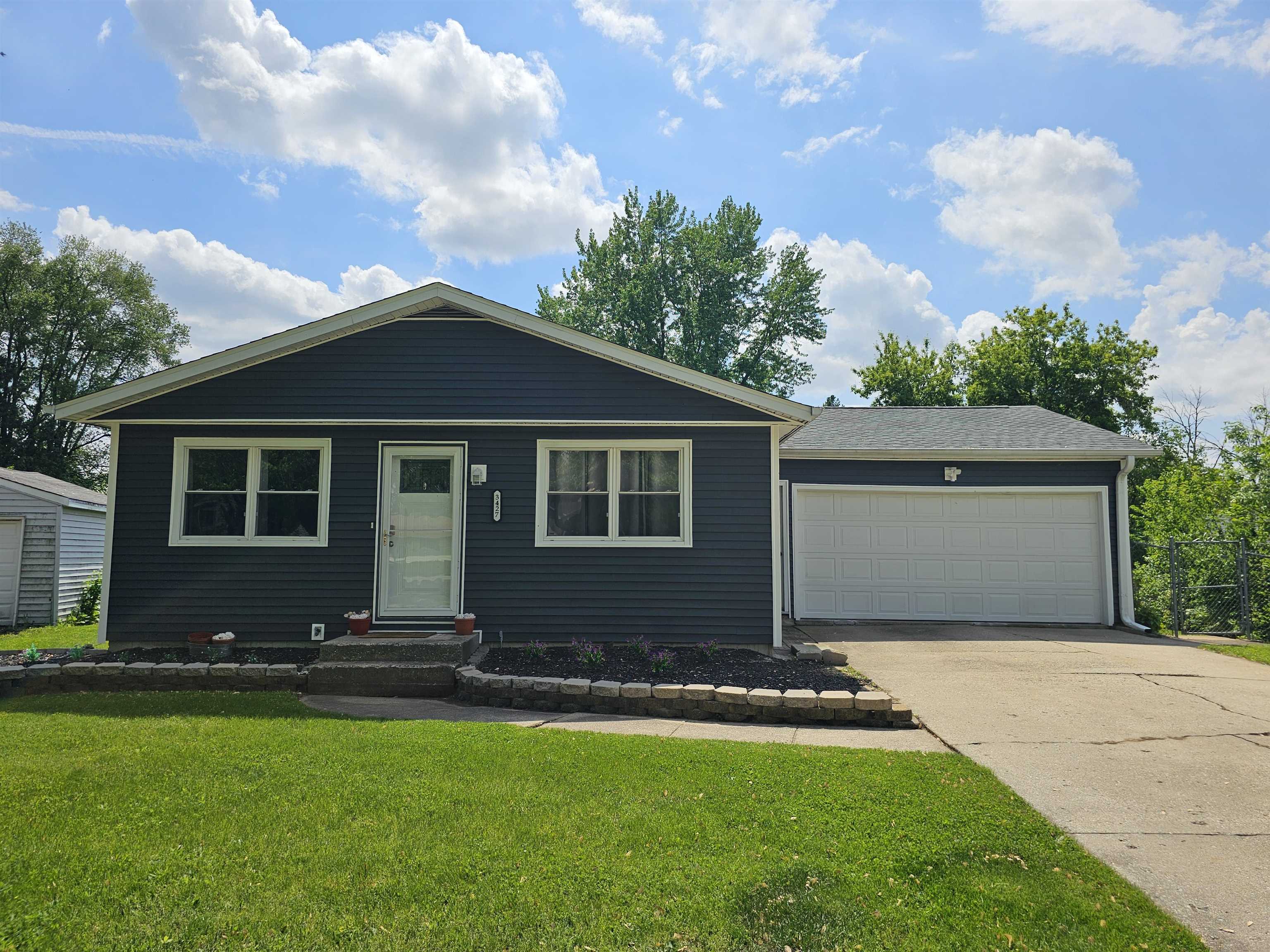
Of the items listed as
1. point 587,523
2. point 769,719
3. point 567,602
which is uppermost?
point 587,523

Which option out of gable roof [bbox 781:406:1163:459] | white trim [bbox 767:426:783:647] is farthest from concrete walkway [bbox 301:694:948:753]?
gable roof [bbox 781:406:1163:459]

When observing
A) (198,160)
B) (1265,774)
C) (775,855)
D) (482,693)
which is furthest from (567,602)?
(198,160)

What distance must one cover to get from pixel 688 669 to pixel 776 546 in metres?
1.99

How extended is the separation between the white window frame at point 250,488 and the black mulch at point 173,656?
118 centimetres

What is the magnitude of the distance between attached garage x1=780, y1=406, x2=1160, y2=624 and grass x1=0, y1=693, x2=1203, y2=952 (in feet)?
22.5

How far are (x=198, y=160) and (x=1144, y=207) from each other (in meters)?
14.5

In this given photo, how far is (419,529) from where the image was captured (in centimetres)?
862

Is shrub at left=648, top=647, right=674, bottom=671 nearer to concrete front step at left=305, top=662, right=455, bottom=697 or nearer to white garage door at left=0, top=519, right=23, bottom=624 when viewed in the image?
concrete front step at left=305, top=662, right=455, bottom=697

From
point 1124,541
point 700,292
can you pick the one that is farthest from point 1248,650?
point 700,292

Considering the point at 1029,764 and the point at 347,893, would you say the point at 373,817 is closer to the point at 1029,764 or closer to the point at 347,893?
the point at 347,893

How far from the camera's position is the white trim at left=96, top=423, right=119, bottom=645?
8.33 metres

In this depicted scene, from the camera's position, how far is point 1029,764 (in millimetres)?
4645

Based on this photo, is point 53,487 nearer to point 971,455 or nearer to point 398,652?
point 398,652

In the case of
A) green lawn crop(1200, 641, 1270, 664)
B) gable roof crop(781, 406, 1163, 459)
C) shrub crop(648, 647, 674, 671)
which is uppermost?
gable roof crop(781, 406, 1163, 459)
